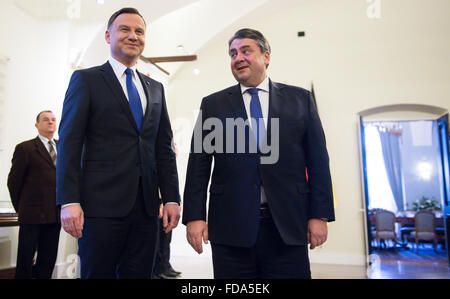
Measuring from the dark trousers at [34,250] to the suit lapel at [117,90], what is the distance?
2.28 meters

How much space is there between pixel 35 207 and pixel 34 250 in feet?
1.29

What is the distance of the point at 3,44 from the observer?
414 cm

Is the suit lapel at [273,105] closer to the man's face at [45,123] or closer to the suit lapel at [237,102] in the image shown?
the suit lapel at [237,102]

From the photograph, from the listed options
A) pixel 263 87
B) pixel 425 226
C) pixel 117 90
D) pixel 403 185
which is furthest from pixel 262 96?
pixel 403 185

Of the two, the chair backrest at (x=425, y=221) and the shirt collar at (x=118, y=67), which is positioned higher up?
the shirt collar at (x=118, y=67)

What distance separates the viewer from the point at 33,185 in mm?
3320

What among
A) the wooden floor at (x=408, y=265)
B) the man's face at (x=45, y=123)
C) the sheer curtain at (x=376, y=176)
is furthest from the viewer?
the sheer curtain at (x=376, y=176)

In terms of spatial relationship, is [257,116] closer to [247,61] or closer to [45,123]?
[247,61]

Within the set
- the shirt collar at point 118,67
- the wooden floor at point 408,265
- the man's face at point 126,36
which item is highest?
the man's face at point 126,36

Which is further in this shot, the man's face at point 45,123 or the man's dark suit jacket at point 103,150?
the man's face at point 45,123

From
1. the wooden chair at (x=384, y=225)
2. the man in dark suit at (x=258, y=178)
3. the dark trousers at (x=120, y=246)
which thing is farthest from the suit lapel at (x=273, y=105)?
the wooden chair at (x=384, y=225)

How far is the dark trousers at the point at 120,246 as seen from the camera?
1362 mm

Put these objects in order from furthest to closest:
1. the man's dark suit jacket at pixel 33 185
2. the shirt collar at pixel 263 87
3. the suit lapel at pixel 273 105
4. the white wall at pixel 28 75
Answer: the white wall at pixel 28 75 < the man's dark suit jacket at pixel 33 185 < the shirt collar at pixel 263 87 < the suit lapel at pixel 273 105
